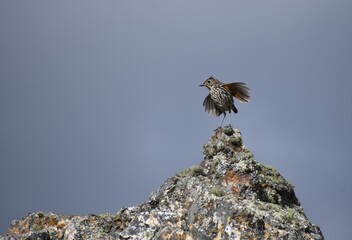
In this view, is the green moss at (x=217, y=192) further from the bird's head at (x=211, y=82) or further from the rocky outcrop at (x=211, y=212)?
the bird's head at (x=211, y=82)

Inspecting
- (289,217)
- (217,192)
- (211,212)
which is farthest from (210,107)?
(289,217)

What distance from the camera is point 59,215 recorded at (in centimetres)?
1861

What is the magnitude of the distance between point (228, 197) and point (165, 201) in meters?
1.91

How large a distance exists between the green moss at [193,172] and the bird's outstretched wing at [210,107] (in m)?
6.44

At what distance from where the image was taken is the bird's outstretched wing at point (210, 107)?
82.3ft

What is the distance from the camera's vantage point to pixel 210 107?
995 inches

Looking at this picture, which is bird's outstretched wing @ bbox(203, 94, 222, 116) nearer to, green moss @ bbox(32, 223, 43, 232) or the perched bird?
the perched bird

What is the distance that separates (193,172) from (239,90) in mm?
6282

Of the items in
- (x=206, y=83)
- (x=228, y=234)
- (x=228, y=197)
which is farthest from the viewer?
(x=206, y=83)

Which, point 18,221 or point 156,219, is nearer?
point 156,219

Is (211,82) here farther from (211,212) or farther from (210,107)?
(211,212)

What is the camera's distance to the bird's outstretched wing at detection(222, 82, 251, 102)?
23.9 meters

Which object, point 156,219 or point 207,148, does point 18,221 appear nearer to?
point 156,219

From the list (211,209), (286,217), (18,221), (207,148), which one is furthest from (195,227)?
(18,221)
